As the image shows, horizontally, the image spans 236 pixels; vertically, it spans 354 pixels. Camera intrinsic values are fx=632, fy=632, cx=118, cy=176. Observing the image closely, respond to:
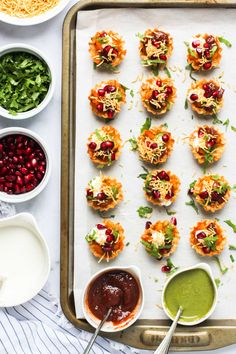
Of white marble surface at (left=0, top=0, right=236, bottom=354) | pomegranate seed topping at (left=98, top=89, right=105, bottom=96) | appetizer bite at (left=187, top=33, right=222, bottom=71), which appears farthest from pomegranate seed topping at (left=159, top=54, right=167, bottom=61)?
white marble surface at (left=0, top=0, right=236, bottom=354)

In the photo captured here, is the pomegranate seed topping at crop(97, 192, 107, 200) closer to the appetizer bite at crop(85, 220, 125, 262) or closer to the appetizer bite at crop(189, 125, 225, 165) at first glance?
the appetizer bite at crop(85, 220, 125, 262)

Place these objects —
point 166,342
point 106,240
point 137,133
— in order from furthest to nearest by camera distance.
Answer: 1. point 137,133
2. point 106,240
3. point 166,342

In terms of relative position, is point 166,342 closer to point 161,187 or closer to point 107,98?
point 161,187

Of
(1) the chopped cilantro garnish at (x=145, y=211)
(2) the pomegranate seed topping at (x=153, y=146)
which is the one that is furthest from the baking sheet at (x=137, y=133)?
(2) the pomegranate seed topping at (x=153, y=146)

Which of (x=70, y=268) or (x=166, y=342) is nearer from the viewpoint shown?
(x=166, y=342)

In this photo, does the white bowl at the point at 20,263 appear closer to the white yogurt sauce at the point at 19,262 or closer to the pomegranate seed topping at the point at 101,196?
the white yogurt sauce at the point at 19,262

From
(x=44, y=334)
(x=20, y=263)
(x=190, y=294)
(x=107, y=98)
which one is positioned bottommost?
(x=44, y=334)

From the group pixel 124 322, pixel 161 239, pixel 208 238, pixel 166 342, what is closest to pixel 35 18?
pixel 161 239

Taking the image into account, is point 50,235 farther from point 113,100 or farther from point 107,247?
point 113,100
